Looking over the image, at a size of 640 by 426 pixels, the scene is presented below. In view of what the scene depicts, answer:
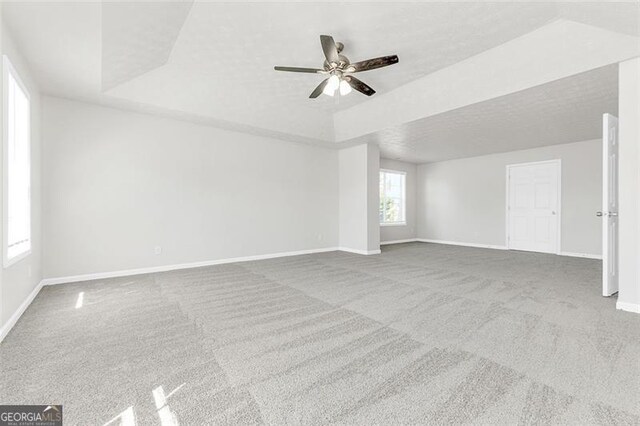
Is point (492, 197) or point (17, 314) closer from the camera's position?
point (17, 314)

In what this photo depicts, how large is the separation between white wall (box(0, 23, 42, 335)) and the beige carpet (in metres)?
0.21

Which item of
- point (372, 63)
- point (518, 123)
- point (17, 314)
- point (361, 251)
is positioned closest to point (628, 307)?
point (518, 123)

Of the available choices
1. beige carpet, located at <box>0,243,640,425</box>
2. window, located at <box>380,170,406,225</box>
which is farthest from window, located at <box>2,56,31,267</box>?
window, located at <box>380,170,406,225</box>

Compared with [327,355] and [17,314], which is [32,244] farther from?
[327,355]

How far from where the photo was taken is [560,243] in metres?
6.41

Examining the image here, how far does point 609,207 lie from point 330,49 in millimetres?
3623

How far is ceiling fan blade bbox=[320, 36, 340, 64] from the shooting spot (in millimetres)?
2668

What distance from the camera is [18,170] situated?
309 centimetres

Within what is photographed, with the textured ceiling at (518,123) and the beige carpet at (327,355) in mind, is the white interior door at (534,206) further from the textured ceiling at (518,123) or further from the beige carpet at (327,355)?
the beige carpet at (327,355)

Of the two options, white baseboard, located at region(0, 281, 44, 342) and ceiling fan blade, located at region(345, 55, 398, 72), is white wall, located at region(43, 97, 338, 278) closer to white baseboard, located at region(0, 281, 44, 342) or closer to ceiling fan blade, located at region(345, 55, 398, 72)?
white baseboard, located at region(0, 281, 44, 342)

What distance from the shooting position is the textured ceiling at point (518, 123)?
3594 millimetres

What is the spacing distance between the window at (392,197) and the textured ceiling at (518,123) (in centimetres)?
117

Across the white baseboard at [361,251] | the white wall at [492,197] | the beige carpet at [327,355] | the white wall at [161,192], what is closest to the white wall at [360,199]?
the white baseboard at [361,251]

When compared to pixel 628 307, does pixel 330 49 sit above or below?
above
